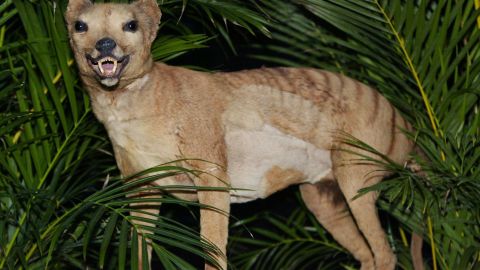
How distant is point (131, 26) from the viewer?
101 inches

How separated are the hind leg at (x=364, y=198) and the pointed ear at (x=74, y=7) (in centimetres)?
93

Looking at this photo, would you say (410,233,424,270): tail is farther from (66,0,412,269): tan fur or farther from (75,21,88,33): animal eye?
(75,21,88,33): animal eye

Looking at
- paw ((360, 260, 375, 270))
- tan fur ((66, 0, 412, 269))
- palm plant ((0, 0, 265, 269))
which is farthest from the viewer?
paw ((360, 260, 375, 270))

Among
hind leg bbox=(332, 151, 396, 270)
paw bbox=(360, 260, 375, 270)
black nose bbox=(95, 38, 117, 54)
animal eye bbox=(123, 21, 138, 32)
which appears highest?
animal eye bbox=(123, 21, 138, 32)

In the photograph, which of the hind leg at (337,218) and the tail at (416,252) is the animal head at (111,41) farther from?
the tail at (416,252)

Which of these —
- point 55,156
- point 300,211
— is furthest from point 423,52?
point 55,156

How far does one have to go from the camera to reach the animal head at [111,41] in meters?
2.50

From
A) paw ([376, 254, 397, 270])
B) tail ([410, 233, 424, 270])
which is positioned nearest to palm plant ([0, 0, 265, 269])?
paw ([376, 254, 397, 270])

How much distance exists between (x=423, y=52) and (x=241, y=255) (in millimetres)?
1095

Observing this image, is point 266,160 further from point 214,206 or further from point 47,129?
point 47,129

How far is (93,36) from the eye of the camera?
8.26 feet

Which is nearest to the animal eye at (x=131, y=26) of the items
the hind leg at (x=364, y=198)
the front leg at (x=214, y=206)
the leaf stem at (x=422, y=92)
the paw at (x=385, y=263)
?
the front leg at (x=214, y=206)

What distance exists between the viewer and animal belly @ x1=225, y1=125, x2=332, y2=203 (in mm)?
2816

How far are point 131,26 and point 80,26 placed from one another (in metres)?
0.15
